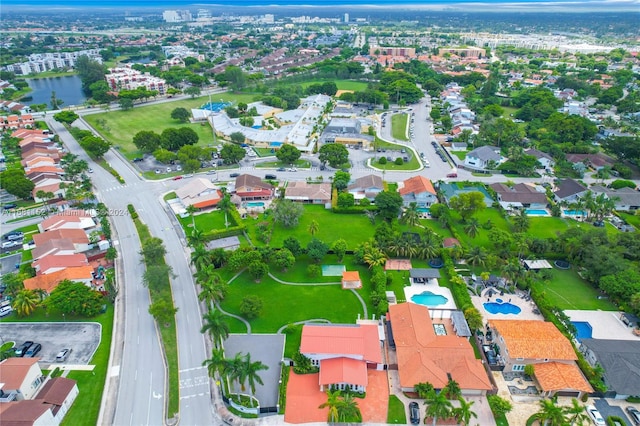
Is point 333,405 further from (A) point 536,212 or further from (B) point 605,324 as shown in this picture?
(A) point 536,212

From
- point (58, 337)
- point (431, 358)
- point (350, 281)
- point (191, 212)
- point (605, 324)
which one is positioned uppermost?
point (191, 212)

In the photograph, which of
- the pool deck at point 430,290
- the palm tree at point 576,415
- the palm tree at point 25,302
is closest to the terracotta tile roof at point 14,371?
the palm tree at point 25,302

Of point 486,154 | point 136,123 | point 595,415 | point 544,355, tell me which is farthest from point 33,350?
point 136,123

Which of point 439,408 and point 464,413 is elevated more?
point 439,408

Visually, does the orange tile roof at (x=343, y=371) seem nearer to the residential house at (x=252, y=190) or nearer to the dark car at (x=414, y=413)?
the dark car at (x=414, y=413)

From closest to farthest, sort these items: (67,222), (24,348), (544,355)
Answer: (544,355), (24,348), (67,222)

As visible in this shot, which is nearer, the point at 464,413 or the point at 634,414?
the point at 464,413

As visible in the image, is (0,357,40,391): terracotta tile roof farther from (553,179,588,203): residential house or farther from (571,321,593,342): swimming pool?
(553,179,588,203): residential house

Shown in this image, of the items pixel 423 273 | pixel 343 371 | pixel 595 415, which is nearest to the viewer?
pixel 595 415
